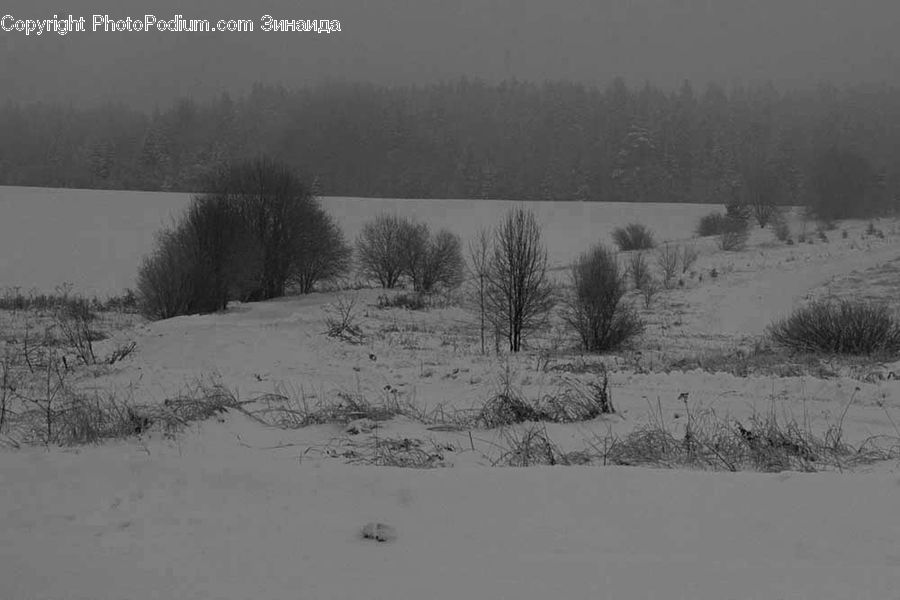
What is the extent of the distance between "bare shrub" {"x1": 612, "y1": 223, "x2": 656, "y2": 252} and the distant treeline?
72.2 feet

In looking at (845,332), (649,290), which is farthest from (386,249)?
(845,332)

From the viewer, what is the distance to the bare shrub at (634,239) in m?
45.6

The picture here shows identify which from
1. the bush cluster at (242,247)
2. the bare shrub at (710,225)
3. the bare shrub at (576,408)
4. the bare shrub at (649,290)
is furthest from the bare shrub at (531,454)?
the bare shrub at (710,225)

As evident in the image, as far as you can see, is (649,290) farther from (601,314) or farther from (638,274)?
(601,314)

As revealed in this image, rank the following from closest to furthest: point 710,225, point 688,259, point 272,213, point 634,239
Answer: point 272,213 → point 688,259 → point 634,239 → point 710,225

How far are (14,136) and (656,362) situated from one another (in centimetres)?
8855

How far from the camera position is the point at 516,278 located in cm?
1683

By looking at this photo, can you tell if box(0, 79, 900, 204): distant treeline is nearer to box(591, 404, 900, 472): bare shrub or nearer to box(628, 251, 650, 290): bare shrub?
box(628, 251, 650, 290): bare shrub

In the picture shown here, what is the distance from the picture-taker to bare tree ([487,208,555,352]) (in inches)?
657

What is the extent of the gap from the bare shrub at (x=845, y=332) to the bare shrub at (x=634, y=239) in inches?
1222

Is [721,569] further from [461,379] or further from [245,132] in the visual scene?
[245,132]

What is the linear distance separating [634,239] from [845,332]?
33128 mm

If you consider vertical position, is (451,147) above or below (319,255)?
above

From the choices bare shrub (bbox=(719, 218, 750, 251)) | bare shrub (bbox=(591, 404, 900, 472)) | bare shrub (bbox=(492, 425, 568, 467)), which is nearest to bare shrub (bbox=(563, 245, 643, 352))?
bare shrub (bbox=(591, 404, 900, 472))
